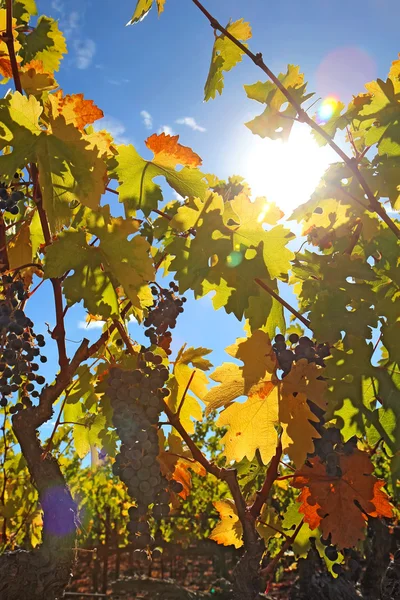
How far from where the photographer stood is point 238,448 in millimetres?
2105

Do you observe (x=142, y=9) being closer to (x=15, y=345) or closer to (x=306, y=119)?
(x=306, y=119)

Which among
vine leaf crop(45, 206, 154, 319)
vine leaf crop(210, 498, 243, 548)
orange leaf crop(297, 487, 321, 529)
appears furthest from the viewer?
vine leaf crop(210, 498, 243, 548)

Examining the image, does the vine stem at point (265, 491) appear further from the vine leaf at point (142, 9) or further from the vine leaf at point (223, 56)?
the vine leaf at point (142, 9)

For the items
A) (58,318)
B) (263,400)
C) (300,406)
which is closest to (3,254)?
(58,318)

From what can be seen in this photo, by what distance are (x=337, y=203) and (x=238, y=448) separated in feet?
5.27

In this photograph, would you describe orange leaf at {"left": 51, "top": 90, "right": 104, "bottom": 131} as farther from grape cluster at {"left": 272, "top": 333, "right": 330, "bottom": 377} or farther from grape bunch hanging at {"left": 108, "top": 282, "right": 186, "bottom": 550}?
grape cluster at {"left": 272, "top": 333, "right": 330, "bottom": 377}

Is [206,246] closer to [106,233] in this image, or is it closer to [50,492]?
[106,233]

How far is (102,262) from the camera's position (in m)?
2.15

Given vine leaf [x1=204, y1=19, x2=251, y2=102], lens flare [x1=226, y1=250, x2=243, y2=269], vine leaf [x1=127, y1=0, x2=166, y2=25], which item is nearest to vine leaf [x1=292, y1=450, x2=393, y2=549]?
lens flare [x1=226, y1=250, x2=243, y2=269]

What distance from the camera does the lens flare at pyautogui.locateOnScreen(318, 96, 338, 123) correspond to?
2.82m

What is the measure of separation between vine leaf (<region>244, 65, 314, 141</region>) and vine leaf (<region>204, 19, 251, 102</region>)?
315 mm

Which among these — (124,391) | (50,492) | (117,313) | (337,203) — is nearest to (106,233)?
(117,313)

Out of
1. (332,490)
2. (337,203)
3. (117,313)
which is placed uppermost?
(337,203)

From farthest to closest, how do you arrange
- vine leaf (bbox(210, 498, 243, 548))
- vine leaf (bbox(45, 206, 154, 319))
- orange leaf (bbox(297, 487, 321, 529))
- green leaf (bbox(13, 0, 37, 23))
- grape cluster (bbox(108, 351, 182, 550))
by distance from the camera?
green leaf (bbox(13, 0, 37, 23))
vine leaf (bbox(210, 498, 243, 548))
orange leaf (bbox(297, 487, 321, 529))
vine leaf (bbox(45, 206, 154, 319))
grape cluster (bbox(108, 351, 182, 550))
